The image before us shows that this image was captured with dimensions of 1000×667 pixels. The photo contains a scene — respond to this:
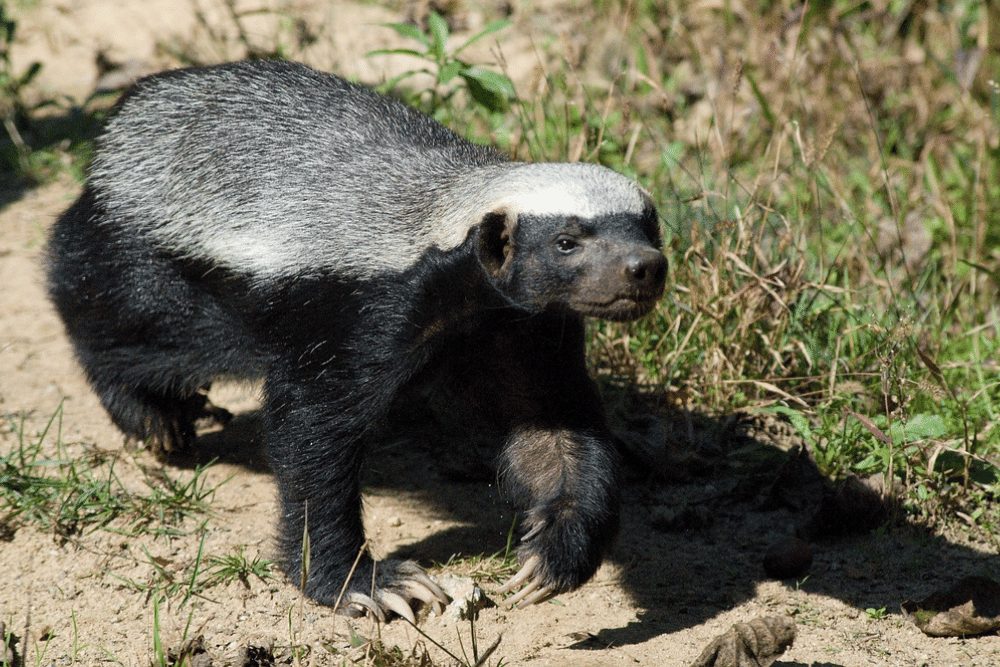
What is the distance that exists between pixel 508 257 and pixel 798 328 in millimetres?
1982

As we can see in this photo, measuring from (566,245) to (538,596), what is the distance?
122cm

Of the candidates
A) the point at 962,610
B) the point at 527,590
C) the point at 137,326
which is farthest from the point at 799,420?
the point at 137,326

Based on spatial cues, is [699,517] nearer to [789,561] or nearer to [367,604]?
[789,561]

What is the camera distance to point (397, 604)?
3979 millimetres

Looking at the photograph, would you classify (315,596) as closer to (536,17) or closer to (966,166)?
(966,166)

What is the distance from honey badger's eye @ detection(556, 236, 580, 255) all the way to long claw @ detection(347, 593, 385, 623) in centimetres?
142

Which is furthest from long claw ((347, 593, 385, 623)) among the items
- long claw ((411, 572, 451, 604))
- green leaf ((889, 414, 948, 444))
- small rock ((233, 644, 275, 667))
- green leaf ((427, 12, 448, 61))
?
green leaf ((427, 12, 448, 61))

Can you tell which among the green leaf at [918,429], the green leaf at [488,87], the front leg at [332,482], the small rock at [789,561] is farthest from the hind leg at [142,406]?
the green leaf at [918,429]

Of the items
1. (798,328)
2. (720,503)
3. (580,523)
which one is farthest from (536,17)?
(580,523)

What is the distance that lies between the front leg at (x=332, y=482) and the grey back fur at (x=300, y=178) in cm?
39

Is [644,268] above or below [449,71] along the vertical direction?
above

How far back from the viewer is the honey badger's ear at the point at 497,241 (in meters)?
3.71

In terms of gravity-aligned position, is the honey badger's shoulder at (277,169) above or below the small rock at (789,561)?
above

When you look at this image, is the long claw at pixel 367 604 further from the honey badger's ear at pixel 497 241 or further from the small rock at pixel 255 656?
the honey badger's ear at pixel 497 241
